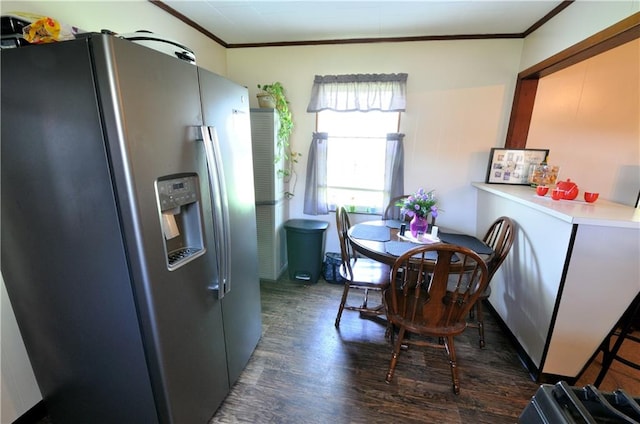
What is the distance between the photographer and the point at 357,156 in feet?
9.27

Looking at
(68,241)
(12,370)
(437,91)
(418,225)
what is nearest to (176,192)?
(68,241)

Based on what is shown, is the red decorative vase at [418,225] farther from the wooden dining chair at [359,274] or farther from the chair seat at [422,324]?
the chair seat at [422,324]

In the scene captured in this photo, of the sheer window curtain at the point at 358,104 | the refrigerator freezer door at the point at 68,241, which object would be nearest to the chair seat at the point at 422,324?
the refrigerator freezer door at the point at 68,241

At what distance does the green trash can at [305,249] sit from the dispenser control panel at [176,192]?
63.9 inches

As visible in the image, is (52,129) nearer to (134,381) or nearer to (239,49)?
(134,381)

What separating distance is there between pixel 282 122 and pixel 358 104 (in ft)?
2.55

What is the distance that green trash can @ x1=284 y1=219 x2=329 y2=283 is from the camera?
8.82 feet

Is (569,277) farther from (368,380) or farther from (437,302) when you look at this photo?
(368,380)

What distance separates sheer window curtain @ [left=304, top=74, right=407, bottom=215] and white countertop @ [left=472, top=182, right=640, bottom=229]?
0.97 meters

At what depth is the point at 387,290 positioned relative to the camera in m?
1.78

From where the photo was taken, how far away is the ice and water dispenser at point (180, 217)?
3.29 ft

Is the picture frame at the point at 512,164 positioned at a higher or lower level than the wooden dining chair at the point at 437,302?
higher

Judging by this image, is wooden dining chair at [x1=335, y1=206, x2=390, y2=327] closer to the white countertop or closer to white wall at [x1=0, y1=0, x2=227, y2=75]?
the white countertop

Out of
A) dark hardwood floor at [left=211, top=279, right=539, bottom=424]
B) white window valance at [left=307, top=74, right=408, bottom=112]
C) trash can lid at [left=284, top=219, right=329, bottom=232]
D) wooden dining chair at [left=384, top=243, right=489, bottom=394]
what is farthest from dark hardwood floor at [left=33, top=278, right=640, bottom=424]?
white window valance at [left=307, top=74, right=408, bottom=112]
